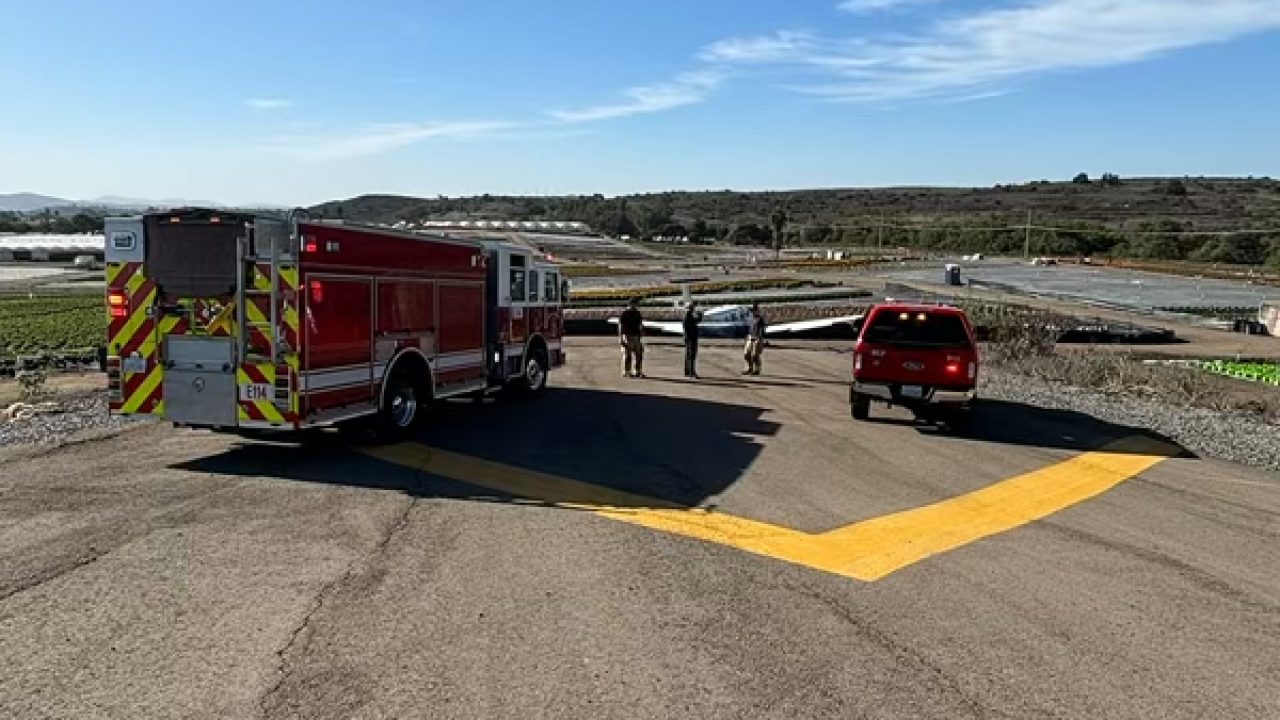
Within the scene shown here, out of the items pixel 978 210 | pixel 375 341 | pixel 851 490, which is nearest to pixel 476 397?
pixel 375 341

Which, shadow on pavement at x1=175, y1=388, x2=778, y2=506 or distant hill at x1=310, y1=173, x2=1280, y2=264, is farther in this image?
distant hill at x1=310, y1=173, x2=1280, y2=264

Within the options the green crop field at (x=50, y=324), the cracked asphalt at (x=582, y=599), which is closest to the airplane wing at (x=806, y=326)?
the green crop field at (x=50, y=324)

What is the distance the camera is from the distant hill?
10660 centimetres

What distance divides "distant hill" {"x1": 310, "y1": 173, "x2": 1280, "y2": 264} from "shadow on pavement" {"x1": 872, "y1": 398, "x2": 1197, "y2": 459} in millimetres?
67697

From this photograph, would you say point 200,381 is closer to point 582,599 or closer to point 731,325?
point 582,599

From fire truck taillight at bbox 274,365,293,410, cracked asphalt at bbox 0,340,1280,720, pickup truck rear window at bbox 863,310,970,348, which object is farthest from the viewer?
pickup truck rear window at bbox 863,310,970,348

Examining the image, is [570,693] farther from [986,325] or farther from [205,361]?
[986,325]

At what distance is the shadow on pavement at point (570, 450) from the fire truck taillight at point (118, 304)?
75.0 inches

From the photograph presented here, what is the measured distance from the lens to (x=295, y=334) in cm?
1142

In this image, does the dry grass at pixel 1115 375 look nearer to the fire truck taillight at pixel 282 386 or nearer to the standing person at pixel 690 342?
the standing person at pixel 690 342

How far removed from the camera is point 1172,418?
1842 centimetres

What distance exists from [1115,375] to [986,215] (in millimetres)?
127145

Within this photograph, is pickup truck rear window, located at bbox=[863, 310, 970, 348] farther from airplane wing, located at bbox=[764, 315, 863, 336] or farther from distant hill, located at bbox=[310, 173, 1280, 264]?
distant hill, located at bbox=[310, 173, 1280, 264]

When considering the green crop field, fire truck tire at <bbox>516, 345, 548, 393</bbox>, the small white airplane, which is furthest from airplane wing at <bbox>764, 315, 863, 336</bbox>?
the green crop field
